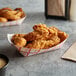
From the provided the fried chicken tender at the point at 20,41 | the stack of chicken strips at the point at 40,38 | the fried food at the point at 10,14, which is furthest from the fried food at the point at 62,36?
the fried food at the point at 10,14

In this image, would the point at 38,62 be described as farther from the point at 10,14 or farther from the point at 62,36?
the point at 10,14

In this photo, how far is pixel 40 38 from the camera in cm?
75

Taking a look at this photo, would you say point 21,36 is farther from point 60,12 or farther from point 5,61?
point 60,12

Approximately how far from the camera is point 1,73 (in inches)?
22.0

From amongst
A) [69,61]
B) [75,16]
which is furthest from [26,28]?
[69,61]

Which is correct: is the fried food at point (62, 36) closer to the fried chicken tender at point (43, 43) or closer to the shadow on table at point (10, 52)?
the fried chicken tender at point (43, 43)

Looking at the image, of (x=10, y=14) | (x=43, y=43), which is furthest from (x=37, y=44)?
(x=10, y=14)

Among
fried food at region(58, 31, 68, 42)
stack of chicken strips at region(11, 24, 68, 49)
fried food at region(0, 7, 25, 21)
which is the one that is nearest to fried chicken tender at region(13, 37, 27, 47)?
stack of chicken strips at region(11, 24, 68, 49)

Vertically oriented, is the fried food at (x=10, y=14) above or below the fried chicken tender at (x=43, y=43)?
above

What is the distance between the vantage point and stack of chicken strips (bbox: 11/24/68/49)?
722 millimetres

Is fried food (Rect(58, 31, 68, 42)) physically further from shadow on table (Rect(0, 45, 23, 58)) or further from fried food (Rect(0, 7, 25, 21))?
fried food (Rect(0, 7, 25, 21))

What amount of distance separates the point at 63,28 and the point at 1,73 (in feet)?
1.72

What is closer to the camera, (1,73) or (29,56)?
(1,73)

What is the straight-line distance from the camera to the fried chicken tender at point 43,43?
0.72 meters
